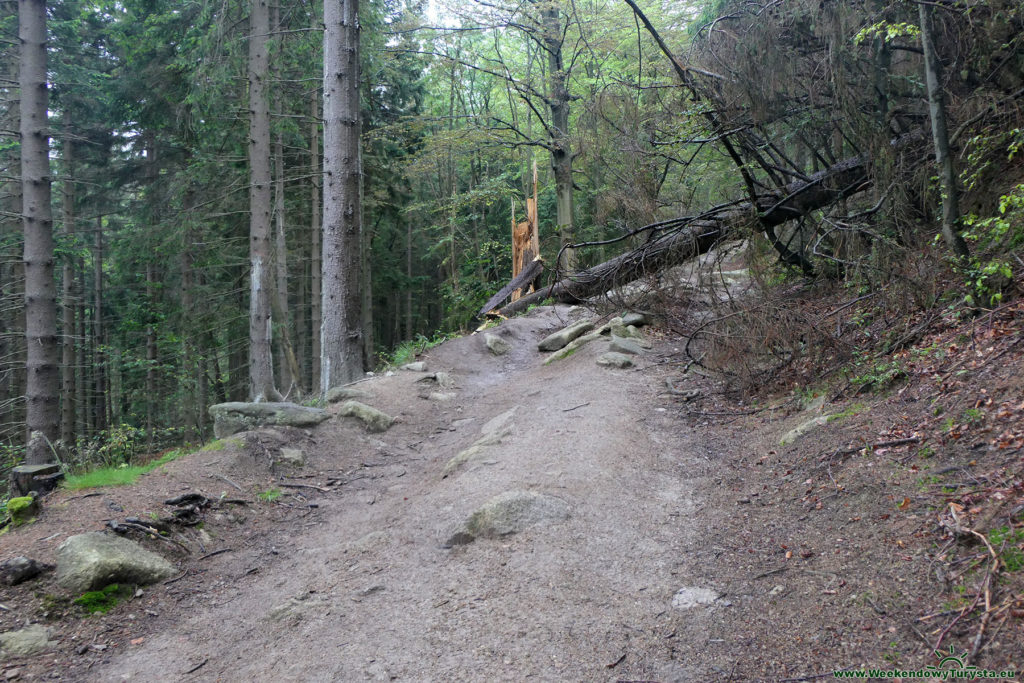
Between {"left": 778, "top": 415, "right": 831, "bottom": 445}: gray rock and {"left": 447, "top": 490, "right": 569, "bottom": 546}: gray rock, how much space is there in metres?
Answer: 1.98

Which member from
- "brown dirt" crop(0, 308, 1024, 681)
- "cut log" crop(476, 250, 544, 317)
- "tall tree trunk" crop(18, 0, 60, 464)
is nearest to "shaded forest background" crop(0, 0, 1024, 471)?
"tall tree trunk" crop(18, 0, 60, 464)

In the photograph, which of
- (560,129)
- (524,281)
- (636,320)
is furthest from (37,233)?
(560,129)

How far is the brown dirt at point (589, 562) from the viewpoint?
2689 millimetres

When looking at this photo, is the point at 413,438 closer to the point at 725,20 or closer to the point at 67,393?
the point at 725,20

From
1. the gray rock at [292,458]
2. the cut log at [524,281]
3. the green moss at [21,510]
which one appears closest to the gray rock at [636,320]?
the cut log at [524,281]

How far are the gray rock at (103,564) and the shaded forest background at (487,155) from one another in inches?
107

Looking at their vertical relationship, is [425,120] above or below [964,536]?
above

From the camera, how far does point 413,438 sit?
7.34 meters

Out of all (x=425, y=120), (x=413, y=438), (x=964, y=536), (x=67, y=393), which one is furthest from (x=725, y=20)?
(x=67, y=393)

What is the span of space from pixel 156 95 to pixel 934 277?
16.4 metres

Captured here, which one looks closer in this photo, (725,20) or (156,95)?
(725,20)

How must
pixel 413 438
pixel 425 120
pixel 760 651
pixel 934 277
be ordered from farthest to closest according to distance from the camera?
pixel 425 120 → pixel 413 438 → pixel 934 277 → pixel 760 651

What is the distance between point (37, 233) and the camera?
8203 mm

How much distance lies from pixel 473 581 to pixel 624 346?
18.9ft
